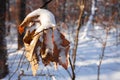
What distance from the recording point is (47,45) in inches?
34.9


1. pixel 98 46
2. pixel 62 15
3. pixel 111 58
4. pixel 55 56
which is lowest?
pixel 62 15

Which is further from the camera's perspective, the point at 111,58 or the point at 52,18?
the point at 111,58

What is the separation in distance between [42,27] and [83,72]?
6.35 m

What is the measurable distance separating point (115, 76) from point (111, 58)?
74.9 inches

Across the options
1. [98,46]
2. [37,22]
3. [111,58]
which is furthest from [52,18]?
[98,46]

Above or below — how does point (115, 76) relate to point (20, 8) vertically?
below

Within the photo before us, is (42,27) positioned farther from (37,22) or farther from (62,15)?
(62,15)

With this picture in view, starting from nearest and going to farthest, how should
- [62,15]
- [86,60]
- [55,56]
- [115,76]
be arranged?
[55,56] < [115,76] < [86,60] < [62,15]

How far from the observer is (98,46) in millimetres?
11250

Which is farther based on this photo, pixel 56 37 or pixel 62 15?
pixel 62 15

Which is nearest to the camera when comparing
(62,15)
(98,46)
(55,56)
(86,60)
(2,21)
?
(55,56)

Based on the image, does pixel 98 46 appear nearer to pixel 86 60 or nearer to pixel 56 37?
pixel 86 60

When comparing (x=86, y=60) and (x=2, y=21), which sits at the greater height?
(x=2, y=21)

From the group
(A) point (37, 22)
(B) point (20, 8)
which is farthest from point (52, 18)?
(B) point (20, 8)
